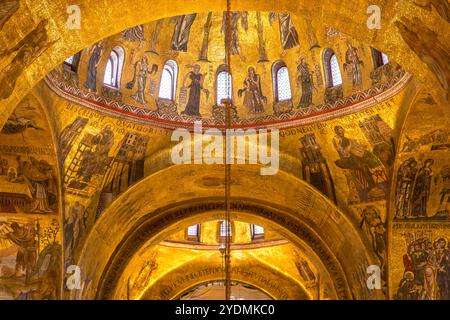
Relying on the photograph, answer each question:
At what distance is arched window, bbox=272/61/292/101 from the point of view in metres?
21.2

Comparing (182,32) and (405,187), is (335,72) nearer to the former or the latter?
(405,187)

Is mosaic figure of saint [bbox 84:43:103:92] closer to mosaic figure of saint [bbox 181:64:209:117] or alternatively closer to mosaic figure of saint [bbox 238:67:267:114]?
mosaic figure of saint [bbox 181:64:209:117]

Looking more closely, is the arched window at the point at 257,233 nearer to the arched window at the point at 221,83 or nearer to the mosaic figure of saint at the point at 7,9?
the arched window at the point at 221,83

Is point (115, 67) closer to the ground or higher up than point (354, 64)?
higher up

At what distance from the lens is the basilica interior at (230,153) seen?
1847cm

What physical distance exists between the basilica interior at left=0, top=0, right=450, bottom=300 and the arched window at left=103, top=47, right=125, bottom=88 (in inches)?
1.7

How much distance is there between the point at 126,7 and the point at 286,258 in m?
19.3

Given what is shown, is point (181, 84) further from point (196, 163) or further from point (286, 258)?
point (286, 258)

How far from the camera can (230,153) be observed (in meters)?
21.0

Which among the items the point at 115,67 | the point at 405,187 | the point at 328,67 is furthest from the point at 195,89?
the point at 405,187

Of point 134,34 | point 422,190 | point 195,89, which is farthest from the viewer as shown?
point 195,89

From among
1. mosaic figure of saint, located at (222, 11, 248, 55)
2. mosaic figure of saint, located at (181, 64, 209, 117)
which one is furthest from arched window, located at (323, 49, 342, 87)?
mosaic figure of saint, located at (181, 64, 209, 117)

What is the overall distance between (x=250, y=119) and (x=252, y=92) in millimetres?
895

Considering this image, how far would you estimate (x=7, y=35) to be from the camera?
37.7 ft
